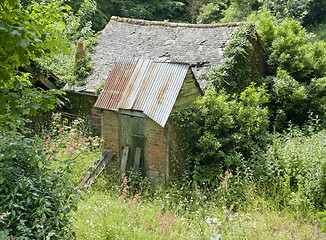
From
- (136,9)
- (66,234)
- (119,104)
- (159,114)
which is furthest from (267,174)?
(136,9)

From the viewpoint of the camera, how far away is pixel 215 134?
8484mm

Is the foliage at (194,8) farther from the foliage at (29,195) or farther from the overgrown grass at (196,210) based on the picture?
the foliage at (29,195)

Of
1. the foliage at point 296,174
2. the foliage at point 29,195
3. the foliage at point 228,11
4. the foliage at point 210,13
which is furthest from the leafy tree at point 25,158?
the foliage at point 210,13

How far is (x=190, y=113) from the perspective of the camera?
27.6ft

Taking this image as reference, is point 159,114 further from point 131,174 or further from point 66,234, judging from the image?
point 66,234

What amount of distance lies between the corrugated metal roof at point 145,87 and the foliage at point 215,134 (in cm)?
58

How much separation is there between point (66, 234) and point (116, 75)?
4793 mm

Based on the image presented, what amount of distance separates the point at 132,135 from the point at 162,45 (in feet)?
16.0

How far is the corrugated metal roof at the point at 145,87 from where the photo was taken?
782 cm

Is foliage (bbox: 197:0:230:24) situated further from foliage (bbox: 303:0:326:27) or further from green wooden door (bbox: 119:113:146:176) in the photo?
green wooden door (bbox: 119:113:146:176)

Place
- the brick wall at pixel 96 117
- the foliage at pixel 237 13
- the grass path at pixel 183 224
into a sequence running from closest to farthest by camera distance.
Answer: the grass path at pixel 183 224
the brick wall at pixel 96 117
the foliage at pixel 237 13

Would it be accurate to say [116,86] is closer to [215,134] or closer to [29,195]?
[215,134]

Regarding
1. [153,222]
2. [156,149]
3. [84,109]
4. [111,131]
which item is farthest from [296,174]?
[84,109]

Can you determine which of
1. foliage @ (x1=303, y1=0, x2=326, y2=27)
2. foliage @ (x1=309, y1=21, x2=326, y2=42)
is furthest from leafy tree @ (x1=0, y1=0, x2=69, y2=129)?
foliage @ (x1=303, y1=0, x2=326, y2=27)
